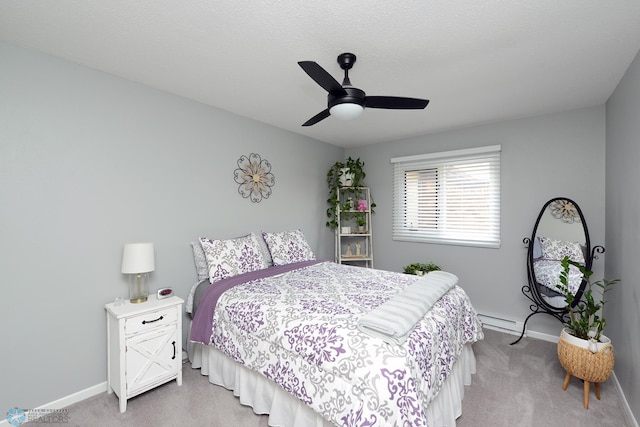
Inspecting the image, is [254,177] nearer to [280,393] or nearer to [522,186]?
[280,393]

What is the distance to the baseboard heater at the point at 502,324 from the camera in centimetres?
333

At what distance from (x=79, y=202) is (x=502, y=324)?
4.45 meters

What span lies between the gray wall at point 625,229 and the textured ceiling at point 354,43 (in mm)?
243

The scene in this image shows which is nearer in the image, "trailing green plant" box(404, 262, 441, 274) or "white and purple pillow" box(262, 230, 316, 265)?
"white and purple pillow" box(262, 230, 316, 265)

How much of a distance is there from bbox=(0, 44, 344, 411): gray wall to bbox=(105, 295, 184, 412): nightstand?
0.23 m

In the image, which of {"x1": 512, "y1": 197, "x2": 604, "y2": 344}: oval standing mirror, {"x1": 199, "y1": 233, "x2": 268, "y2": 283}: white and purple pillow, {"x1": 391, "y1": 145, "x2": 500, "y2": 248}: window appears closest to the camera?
{"x1": 199, "y1": 233, "x2": 268, "y2": 283}: white and purple pillow

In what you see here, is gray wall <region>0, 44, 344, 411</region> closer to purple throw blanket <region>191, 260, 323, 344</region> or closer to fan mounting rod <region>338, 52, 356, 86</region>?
purple throw blanket <region>191, 260, 323, 344</region>

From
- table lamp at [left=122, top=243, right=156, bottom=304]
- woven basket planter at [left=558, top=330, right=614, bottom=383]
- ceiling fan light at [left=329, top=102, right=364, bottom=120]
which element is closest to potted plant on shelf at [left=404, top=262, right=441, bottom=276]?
woven basket planter at [left=558, top=330, right=614, bottom=383]

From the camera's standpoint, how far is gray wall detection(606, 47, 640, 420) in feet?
6.47

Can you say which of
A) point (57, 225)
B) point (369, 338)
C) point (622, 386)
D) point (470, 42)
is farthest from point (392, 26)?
point (622, 386)

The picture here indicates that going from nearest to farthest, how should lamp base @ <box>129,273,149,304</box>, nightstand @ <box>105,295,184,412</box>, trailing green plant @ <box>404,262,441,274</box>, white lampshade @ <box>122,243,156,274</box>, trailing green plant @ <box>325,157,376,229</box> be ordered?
nightstand @ <box>105,295,184,412</box> < white lampshade @ <box>122,243,156,274</box> < lamp base @ <box>129,273,149,304</box> < trailing green plant @ <box>404,262,441,274</box> < trailing green plant @ <box>325,157,376,229</box>

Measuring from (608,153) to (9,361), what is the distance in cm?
519

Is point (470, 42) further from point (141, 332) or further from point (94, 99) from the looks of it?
point (141, 332)

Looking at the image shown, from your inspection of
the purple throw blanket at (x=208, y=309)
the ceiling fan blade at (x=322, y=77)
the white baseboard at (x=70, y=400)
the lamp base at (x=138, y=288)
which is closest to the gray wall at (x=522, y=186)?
the ceiling fan blade at (x=322, y=77)
